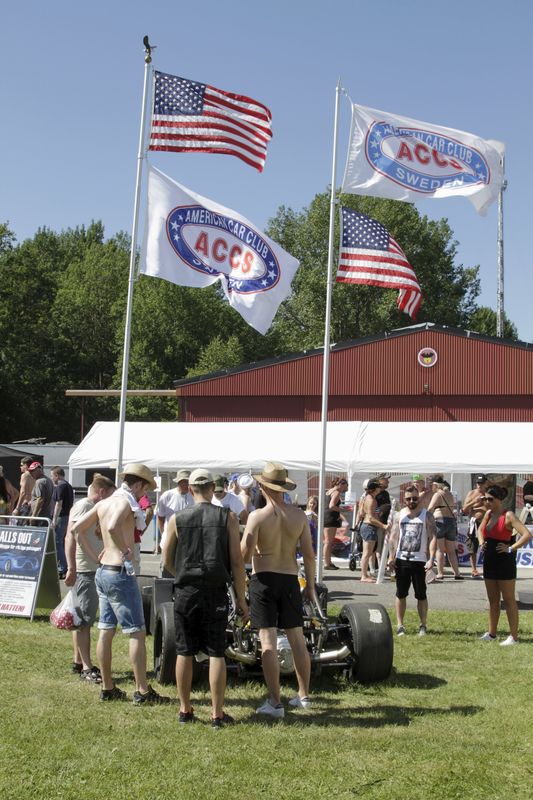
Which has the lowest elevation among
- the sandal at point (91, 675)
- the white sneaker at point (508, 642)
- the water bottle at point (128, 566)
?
the sandal at point (91, 675)

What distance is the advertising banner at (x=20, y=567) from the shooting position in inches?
447

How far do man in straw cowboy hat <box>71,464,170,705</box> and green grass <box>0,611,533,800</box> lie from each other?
0.64 ft

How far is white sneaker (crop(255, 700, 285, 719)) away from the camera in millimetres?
6742

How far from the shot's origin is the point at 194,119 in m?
12.7

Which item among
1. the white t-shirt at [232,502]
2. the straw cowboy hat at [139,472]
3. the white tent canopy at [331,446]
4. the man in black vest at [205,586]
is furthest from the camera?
the white tent canopy at [331,446]

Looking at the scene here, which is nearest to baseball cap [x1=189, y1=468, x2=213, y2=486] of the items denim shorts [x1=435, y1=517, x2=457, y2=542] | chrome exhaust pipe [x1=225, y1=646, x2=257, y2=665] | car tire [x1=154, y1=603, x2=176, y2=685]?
car tire [x1=154, y1=603, x2=176, y2=685]

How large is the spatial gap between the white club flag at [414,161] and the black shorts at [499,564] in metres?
5.45

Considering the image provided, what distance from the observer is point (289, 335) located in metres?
58.1

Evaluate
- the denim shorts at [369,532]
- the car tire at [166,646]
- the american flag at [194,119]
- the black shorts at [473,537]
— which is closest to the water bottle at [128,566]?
the car tire at [166,646]

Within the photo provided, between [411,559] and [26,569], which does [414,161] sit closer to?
[411,559]

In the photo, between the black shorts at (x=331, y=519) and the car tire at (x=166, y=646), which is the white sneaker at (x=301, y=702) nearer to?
the car tire at (x=166, y=646)

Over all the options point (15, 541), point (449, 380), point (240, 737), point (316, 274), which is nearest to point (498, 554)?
point (240, 737)

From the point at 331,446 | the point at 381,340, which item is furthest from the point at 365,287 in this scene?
the point at 331,446

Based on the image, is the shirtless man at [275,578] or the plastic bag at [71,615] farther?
the plastic bag at [71,615]
